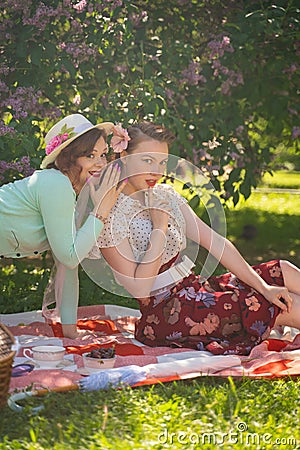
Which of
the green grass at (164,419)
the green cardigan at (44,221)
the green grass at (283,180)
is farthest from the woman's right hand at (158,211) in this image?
the green grass at (283,180)

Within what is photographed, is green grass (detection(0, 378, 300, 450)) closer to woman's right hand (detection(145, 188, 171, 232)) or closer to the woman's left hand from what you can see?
the woman's left hand

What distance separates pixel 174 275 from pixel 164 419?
3.55ft

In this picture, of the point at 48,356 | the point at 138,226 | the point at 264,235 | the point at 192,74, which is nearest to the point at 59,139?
the point at 138,226

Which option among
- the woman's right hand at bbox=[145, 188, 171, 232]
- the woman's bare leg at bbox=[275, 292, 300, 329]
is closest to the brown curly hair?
the woman's right hand at bbox=[145, 188, 171, 232]

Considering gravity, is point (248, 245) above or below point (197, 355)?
below

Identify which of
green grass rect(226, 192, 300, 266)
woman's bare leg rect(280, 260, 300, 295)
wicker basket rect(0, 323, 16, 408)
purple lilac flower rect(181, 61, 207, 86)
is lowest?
green grass rect(226, 192, 300, 266)

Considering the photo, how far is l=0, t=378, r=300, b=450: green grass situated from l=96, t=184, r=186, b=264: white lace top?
768 millimetres

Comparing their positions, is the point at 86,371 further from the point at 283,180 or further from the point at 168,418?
the point at 283,180

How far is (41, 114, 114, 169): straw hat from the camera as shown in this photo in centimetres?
360

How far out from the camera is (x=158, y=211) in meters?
3.63

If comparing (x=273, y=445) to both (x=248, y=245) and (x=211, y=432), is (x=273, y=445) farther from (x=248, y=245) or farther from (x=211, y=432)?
(x=248, y=245)

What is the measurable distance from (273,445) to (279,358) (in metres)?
0.88

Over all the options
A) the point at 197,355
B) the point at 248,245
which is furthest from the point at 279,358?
the point at 248,245

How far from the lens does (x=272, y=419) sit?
8.74 feet
